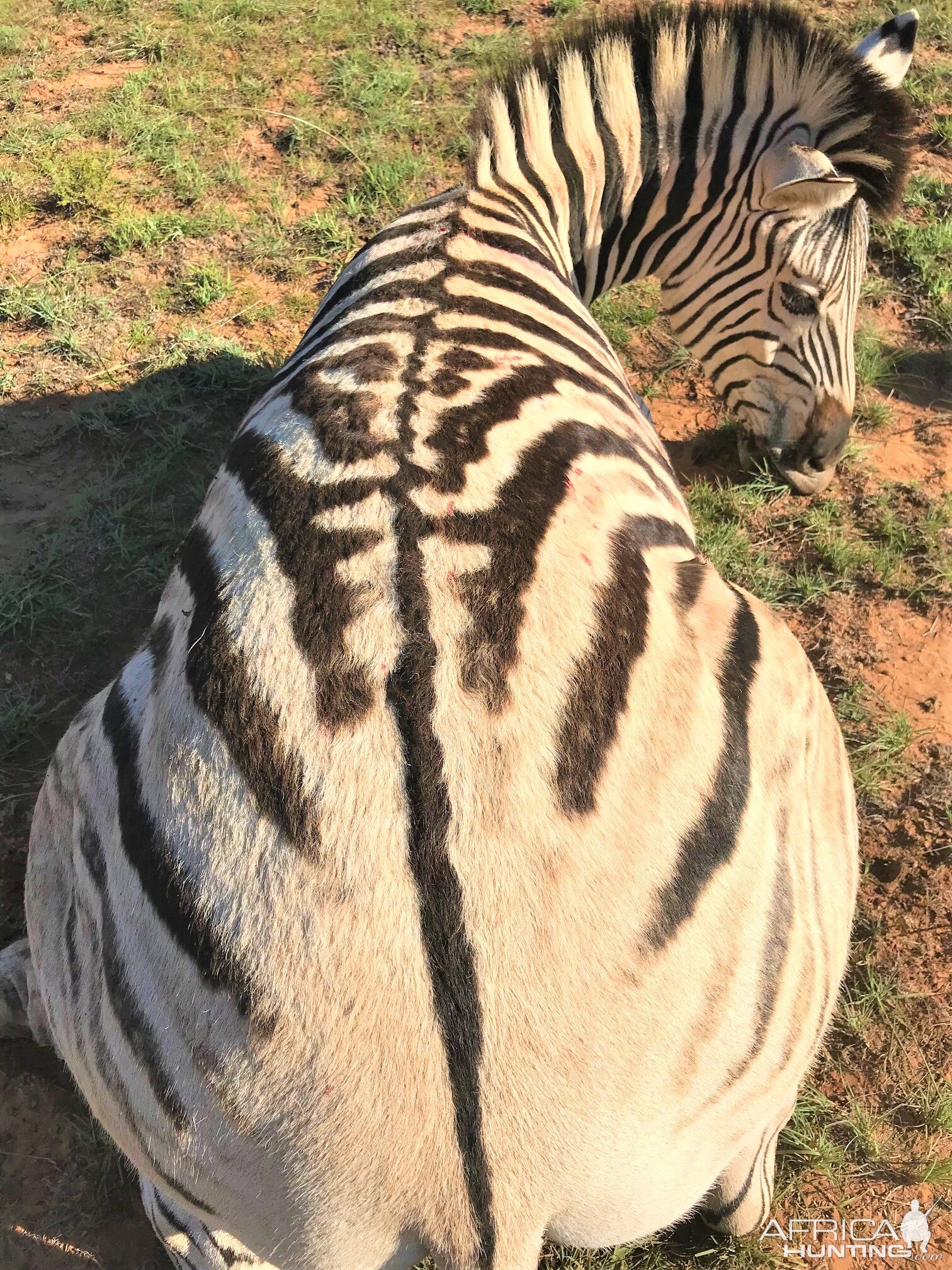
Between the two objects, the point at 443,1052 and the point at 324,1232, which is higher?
the point at 443,1052

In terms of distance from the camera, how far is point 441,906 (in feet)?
5.26

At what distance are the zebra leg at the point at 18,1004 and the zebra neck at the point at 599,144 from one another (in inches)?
125

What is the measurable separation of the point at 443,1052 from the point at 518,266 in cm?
254

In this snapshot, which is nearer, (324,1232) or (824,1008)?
(324,1232)

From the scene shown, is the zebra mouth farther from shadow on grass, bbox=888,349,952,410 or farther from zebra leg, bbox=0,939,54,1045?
zebra leg, bbox=0,939,54,1045

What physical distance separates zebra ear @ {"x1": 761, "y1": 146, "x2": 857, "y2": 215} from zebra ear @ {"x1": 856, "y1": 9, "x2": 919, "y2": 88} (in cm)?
61

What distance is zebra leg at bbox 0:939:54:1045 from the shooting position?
2.87 m

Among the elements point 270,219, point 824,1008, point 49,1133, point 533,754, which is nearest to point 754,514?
point 824,1008

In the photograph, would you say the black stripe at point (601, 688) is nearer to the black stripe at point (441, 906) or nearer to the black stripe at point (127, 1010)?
the black stripe at point (441, 906)

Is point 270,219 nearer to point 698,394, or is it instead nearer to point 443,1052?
point 698,394

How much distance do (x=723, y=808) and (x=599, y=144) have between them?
9.42 ft

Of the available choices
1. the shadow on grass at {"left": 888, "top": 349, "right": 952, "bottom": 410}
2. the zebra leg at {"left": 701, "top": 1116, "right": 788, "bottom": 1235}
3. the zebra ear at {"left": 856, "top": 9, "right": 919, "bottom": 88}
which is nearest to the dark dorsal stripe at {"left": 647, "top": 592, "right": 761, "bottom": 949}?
the zebra leg at {"left": 701, "top": 1116, "right": 788, "bottom": 1235}

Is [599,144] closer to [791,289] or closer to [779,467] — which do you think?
[791,289]

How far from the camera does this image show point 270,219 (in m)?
5.41
